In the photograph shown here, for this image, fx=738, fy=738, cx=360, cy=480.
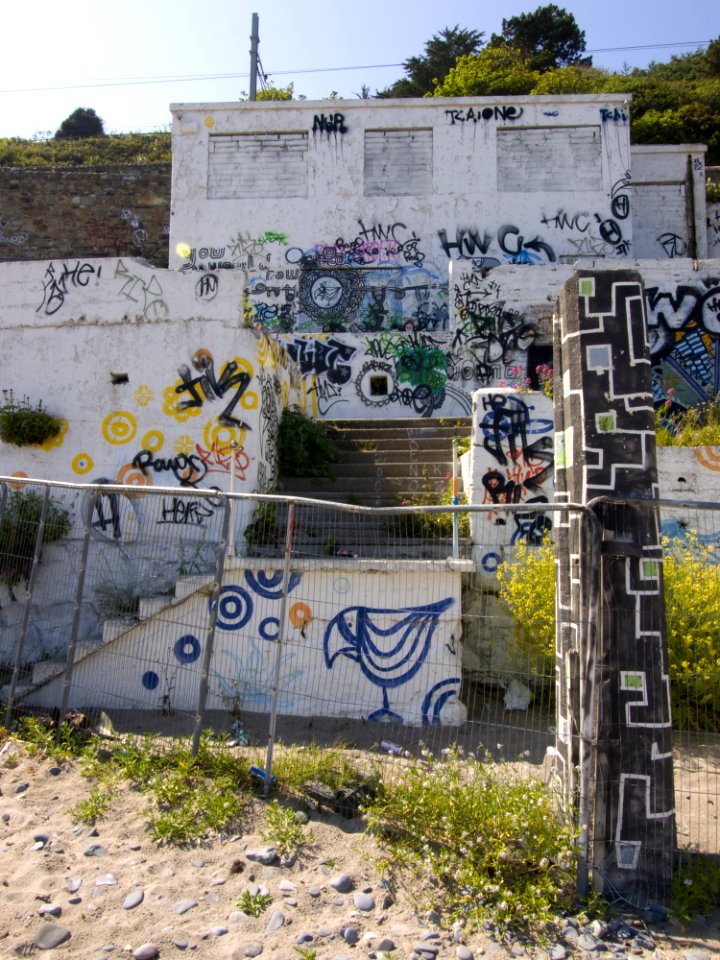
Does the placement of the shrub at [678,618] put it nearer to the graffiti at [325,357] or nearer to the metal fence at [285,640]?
the metal fence at [285,640]

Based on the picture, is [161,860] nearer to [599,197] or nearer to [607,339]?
[607,339]

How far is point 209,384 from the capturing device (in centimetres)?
855

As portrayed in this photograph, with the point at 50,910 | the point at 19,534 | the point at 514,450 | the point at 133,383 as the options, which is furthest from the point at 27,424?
the point at 50,910

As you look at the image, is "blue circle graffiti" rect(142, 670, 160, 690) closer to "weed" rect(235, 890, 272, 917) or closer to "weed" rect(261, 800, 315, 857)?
"weed" rect(261, 800, 315, 857)

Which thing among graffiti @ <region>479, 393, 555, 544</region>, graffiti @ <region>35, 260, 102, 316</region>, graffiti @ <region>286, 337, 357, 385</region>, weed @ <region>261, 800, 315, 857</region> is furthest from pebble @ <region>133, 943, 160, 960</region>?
graffiti @ <region>286, 337, 357, 385</region>

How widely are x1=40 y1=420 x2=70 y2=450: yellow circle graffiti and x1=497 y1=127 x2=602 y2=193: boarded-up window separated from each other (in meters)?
13.5

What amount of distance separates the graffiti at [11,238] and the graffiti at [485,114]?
15.7 m

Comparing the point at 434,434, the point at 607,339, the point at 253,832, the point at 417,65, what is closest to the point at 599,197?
the point at 434,434

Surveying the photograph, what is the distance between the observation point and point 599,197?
59.3 feet

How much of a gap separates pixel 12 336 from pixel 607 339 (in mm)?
7458

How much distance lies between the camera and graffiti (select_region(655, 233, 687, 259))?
20.8 metres

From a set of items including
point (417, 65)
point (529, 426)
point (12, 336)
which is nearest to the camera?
point (529, 426)

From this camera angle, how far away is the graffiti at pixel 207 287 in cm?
913

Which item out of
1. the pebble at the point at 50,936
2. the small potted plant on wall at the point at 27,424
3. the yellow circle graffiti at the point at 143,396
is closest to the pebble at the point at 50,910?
the pebble at the point at 50,936
